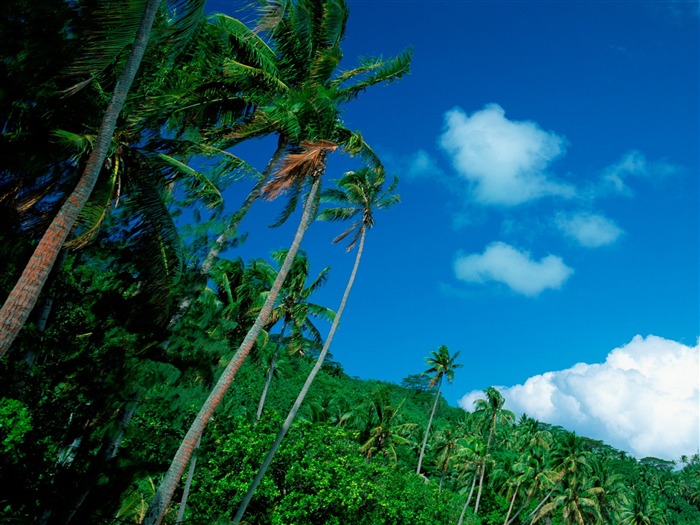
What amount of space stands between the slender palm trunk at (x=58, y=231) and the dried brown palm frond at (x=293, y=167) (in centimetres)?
431

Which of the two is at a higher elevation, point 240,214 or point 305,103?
point 305,103

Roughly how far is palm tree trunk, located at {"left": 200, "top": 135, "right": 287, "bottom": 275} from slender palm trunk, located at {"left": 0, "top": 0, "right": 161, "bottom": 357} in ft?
14.4

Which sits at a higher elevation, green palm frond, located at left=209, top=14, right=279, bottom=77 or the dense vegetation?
green palm frond, located at left=209, top=14, right=279, bottom=77

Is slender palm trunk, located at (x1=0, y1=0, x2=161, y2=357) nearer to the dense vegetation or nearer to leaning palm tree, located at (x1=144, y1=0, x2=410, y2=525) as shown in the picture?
the dense vegetation

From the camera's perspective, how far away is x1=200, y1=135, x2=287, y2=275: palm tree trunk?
11281 millimetres

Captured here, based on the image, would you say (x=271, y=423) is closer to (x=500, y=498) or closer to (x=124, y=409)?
(x=124, y=409)

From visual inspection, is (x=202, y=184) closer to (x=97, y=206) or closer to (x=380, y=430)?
(x=97, y=206)

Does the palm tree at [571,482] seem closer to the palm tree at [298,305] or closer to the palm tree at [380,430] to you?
the palm tree at [380,430]

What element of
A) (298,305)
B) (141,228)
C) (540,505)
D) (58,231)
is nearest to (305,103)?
(141,228)

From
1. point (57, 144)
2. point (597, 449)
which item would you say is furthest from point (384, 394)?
point (597, 449)

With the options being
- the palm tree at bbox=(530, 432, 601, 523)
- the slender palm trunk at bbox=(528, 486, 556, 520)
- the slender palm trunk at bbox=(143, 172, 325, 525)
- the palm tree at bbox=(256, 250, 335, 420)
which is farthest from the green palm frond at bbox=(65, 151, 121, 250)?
the slender palm trunk at bbox=(528, 486, 556, 520)

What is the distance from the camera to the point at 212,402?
9.80 metres

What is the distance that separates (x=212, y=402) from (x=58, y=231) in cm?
473

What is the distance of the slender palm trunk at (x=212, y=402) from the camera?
8.81m
